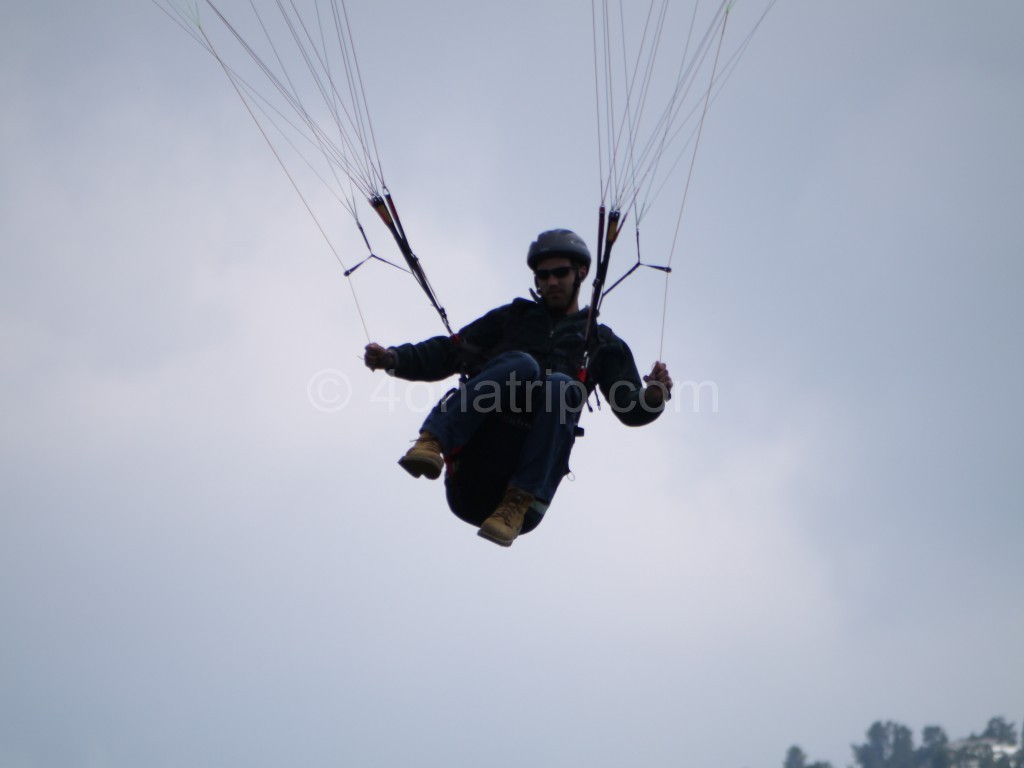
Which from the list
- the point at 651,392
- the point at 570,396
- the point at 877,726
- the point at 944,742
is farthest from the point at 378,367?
the point at 877,726

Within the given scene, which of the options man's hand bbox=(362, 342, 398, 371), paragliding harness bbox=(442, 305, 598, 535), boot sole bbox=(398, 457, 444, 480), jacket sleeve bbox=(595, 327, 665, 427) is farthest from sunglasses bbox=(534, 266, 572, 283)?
boot sole bbox=(398, 457, 444, 480)

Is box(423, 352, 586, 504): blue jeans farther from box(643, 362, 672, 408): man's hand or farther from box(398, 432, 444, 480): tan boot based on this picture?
box(643, 362, 672, 408): man's hand

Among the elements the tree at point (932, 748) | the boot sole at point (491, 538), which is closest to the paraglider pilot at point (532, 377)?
the boot sole at point (491, 538)

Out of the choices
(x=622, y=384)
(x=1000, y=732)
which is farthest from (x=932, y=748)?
(x=622, y=384)

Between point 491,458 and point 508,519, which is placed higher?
point 491,458

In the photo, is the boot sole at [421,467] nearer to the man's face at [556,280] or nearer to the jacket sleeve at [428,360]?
the jacket sleeve at [428,360]

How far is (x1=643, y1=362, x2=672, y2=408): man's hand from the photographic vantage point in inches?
282

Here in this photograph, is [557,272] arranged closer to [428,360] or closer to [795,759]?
[428,360]

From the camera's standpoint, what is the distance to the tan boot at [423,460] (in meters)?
6.45

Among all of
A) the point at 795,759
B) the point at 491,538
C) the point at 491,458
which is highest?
the point at 795,759

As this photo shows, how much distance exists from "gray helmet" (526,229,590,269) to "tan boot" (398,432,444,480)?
5.11 feet

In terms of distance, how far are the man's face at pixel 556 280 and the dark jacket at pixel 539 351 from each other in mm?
76

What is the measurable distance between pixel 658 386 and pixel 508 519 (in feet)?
4.27

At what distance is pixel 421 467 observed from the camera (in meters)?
6.49
